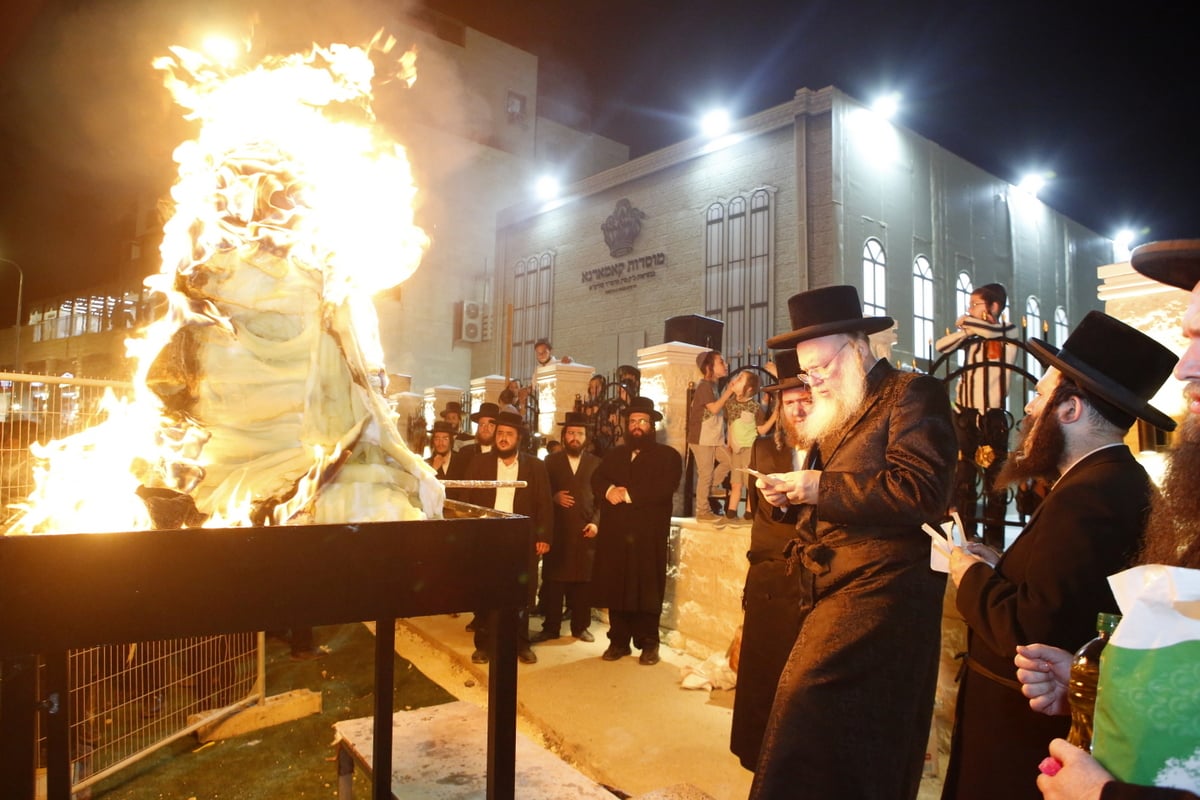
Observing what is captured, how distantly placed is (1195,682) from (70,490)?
2.81 meters

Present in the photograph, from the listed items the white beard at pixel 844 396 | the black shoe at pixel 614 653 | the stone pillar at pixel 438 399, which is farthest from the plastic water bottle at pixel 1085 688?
the stone pillar at pixel 438 399

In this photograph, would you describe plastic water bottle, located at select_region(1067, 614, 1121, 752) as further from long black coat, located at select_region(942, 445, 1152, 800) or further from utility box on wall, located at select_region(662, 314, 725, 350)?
utility box on wall, located at select_region(662, 314, 725, 350)

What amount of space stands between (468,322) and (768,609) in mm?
20549

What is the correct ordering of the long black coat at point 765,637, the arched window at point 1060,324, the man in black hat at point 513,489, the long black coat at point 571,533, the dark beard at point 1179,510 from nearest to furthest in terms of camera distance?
the dark beard at point 1179,510 < the long black coat at point 765,637 < the man in black hat at point 513,489 < the long black coat at point 571,533 < the arched window at point 1060,324

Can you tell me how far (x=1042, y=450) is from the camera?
224 cm

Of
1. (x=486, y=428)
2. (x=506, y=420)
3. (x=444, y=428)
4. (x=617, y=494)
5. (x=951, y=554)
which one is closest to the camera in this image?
(x=951, y=554)

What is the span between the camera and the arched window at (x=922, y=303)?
55.8ft

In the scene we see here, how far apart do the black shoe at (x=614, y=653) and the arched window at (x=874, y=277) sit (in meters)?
11.6

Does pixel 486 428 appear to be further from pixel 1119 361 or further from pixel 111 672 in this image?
pixel 1119 361

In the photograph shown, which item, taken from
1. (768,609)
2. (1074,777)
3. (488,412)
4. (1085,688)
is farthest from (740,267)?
(1074,777)

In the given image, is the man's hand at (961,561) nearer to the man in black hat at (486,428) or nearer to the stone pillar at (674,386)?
the man in black hat at (486,428)

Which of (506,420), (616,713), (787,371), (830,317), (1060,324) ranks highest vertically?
(1060,324)

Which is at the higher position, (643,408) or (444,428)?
(643,408)

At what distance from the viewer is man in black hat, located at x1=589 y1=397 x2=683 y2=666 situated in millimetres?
6193
